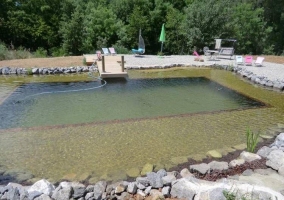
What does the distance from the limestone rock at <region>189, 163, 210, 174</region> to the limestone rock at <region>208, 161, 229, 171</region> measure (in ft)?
0.25

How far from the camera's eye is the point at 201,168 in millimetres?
3766

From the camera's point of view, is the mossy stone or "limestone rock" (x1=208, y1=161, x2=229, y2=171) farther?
the mossy stone

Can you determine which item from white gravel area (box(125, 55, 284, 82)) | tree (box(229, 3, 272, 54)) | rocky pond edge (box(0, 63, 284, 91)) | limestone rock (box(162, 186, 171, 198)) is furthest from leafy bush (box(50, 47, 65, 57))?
limestone rock (box(162, 186, 171, 198))

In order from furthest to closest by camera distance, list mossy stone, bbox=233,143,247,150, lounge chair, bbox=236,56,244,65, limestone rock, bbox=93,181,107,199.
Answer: lounge chair, bbox=236,56,244,65, mossy stone, bbox=233,143,247,150, limestone rock, bbox=93,181,107,199

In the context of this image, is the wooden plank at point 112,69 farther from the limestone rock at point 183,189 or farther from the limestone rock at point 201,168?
the limestone rock at point 183,189

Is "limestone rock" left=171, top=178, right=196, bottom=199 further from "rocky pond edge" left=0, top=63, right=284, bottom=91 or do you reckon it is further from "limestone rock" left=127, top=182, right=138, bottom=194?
"rocky pond edge" left=0, top=63, right=284, bottom=91

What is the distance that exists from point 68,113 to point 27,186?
9.58 ft

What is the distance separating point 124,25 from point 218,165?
1606 centimetres

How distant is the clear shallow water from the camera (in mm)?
6086

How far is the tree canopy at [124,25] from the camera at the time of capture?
647 inches

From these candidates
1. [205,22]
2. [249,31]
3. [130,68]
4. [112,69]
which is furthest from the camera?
[249,31]

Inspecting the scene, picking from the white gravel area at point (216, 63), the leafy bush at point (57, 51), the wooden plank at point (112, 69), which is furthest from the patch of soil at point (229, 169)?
the leafy bush at point (57, 51)

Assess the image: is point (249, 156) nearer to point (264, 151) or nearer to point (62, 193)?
point (264, 151)

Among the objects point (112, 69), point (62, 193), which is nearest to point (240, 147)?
point (62, 193)
